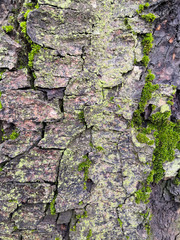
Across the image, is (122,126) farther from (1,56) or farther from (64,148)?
(1,56)

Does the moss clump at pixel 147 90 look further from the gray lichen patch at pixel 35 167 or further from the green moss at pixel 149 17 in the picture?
the gray lichen patch at pixel 35 167

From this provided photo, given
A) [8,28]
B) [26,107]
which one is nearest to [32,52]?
[8,28]

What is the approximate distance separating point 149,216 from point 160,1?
8.34 ft

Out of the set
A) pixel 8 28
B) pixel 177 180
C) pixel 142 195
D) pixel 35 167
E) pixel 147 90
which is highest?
pixel 8 28

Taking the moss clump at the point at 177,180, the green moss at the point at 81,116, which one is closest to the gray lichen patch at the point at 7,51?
the green moss at the point at 81,116

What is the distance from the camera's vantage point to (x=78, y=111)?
183 centimetres

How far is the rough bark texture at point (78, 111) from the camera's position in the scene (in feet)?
5.67

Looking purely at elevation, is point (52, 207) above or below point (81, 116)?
below

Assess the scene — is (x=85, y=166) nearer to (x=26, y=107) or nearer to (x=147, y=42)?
(x=26, y=107)

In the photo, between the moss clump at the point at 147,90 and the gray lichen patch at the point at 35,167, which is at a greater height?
the moss clump at the point at 147,90

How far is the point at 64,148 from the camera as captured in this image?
185 cm

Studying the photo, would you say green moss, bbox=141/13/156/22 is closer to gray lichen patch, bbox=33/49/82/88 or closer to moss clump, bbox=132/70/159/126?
moss clump, bbox=132/70/159/126

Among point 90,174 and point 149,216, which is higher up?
point 90,174

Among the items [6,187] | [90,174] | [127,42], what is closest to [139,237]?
[90,174]
